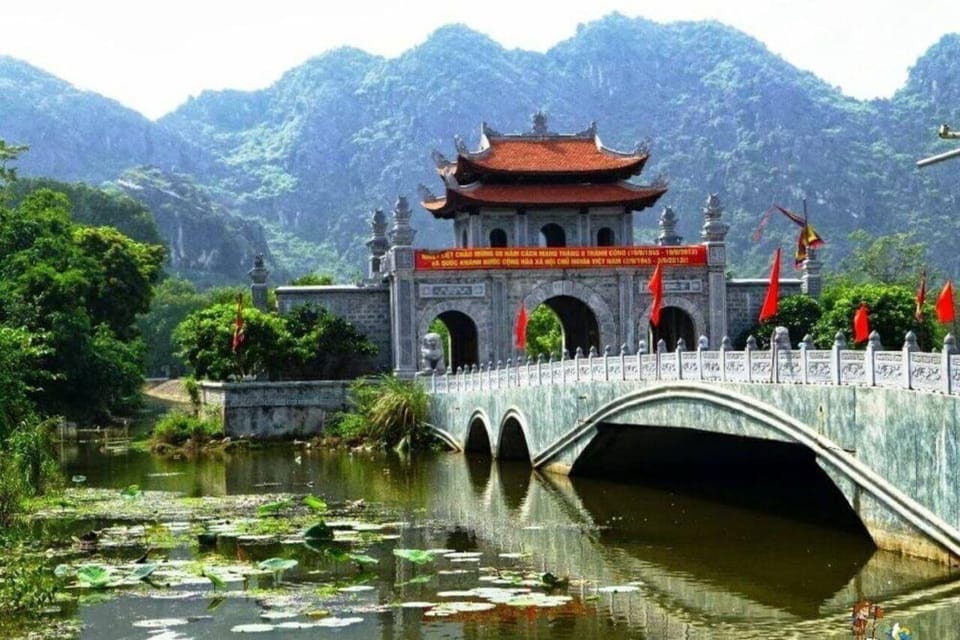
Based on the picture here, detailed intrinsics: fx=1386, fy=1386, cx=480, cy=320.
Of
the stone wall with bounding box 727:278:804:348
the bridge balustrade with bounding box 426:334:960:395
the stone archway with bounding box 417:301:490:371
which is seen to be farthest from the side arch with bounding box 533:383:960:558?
the stone wall with bounding box 727:278:804:348

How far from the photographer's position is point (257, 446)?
144ft

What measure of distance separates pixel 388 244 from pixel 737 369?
111 ft

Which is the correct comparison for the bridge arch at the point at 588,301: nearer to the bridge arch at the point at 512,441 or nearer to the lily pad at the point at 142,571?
the bridge arch at the point at 512,441

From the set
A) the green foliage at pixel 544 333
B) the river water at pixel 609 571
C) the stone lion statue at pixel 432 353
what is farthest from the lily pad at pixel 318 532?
the green foliage at pixel 544 333

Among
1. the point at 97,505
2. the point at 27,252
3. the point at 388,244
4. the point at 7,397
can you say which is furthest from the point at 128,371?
the point at 7,397

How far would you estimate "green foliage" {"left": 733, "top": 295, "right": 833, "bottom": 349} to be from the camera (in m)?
48.5

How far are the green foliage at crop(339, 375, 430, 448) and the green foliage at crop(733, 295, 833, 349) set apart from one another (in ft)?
44.1

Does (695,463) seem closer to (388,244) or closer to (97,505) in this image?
(97,505)

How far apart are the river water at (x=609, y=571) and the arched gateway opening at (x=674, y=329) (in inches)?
834

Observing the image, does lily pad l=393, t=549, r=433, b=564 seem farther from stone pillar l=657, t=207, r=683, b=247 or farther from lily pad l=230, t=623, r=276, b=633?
stone pillar l=657, t=207, r=683, b=247

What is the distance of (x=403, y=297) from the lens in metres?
48.4

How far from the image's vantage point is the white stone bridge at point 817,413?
55.9 feet

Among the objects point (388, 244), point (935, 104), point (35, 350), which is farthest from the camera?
point (935, 104)

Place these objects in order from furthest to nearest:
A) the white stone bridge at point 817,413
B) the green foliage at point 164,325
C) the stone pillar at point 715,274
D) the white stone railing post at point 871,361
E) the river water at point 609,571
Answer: the green foliage at point 164,325
the stone pillar at point 715,274
the white stone railing post at point 871,361
the white stone bridge at point 817,413
the river water at point 609,571
